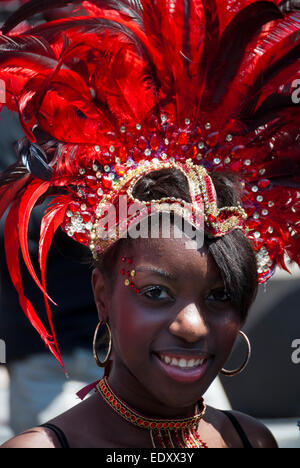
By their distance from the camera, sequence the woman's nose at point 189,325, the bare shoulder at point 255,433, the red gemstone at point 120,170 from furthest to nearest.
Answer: the bare shoulder at point 255,433 → the red gemstone at point 120,170 → the woman's nose at point 189,325

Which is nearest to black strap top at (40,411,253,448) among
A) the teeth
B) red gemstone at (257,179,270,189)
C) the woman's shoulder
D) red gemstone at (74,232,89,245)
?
the woman's shoulder

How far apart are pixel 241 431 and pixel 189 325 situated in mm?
683

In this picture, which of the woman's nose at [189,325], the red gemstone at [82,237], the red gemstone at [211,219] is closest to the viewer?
the woman's nose at [189,325]

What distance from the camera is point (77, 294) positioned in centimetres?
329

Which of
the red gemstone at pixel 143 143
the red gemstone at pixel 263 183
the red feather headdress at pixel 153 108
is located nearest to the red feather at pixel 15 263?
the red feather headdress at pixel 153 108

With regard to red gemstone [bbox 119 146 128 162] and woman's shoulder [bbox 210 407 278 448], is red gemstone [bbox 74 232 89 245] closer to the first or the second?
red gemstone [bbox 119 146 128 162]

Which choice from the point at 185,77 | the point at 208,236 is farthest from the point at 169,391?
the point at 185,77

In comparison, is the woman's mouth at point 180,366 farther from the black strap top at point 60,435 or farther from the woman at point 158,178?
the black strap top at point 60,435

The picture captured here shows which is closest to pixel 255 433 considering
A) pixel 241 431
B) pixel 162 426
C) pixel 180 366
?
pixel 241 431

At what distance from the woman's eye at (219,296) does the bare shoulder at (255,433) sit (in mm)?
622

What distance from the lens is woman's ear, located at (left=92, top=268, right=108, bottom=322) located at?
1.83 meters

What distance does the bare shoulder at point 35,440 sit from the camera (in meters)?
1.67

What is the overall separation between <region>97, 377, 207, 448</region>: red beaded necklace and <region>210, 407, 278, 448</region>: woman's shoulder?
0.68 feet
